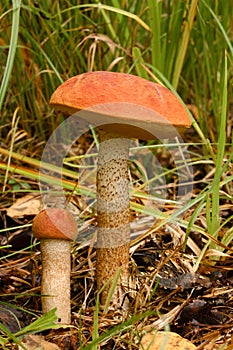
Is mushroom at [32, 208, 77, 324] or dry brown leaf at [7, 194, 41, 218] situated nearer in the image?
mushroom at [32, 208, 77, 324]

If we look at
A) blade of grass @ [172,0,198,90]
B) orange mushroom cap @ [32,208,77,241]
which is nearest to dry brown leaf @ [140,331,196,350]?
orange mushroom cap @ [32,208,77,241]

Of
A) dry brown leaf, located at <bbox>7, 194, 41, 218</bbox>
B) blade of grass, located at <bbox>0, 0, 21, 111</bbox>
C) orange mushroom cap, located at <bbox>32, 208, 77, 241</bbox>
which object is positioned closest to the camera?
orange mushroom cap, located at <bbox>32, 208, 77, 241</bbox>

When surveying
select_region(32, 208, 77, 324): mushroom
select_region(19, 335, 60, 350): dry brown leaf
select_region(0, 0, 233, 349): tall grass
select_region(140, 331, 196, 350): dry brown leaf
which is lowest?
select_region(19, 335, 60, 350): dry brown leaf

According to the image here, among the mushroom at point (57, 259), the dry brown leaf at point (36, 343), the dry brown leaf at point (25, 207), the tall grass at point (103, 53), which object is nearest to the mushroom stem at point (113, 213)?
the mushroom at point (57, 259)

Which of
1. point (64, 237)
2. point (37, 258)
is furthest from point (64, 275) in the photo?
point (37, 258)

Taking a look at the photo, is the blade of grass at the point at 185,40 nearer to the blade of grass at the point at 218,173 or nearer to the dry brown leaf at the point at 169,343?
the blade of grass at the point at 218,173

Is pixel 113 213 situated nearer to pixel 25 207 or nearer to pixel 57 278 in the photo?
pixel 57 278

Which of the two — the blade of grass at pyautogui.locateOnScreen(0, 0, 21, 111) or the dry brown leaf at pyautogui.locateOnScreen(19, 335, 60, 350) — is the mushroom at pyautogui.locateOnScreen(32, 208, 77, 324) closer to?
the dry brown leaf at pyautogui.locateOnScreen(19, 335, 60, 350)

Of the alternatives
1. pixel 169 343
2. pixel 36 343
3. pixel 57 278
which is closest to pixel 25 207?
pixel 57 278
